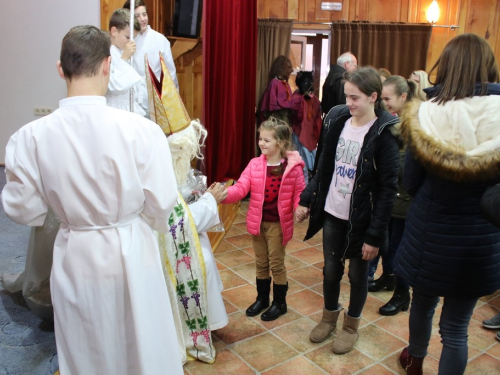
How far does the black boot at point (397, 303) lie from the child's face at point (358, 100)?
1.16 m

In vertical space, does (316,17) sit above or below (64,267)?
above

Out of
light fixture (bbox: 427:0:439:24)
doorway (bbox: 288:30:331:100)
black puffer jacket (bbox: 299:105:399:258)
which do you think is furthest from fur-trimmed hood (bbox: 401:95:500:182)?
light fixture (bbox: 427:0:439:24)

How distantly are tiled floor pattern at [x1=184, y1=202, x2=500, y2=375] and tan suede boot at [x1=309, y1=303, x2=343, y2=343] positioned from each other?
3 centimetres

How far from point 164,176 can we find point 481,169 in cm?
99

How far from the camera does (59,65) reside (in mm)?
1414

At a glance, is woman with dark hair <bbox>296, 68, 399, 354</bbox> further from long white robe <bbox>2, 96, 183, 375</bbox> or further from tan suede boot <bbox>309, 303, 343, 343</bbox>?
long white robe <bbox>2, 96, 183, 375</bbox>

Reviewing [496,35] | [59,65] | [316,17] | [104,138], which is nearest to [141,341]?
[104,138]

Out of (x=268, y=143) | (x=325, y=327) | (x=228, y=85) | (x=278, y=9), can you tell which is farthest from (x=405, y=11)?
(x=325, y=327)

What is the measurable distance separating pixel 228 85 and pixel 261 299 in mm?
1886

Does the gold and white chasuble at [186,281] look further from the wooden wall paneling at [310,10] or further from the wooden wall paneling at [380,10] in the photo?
the wooden wall paneling at [380,10]

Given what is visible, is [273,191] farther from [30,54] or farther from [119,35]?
[30,54]

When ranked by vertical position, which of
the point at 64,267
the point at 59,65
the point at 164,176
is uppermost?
the point at 59,65

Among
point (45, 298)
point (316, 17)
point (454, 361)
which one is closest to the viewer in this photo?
point (454, 361)

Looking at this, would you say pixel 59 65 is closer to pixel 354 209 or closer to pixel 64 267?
pixel 64 267
